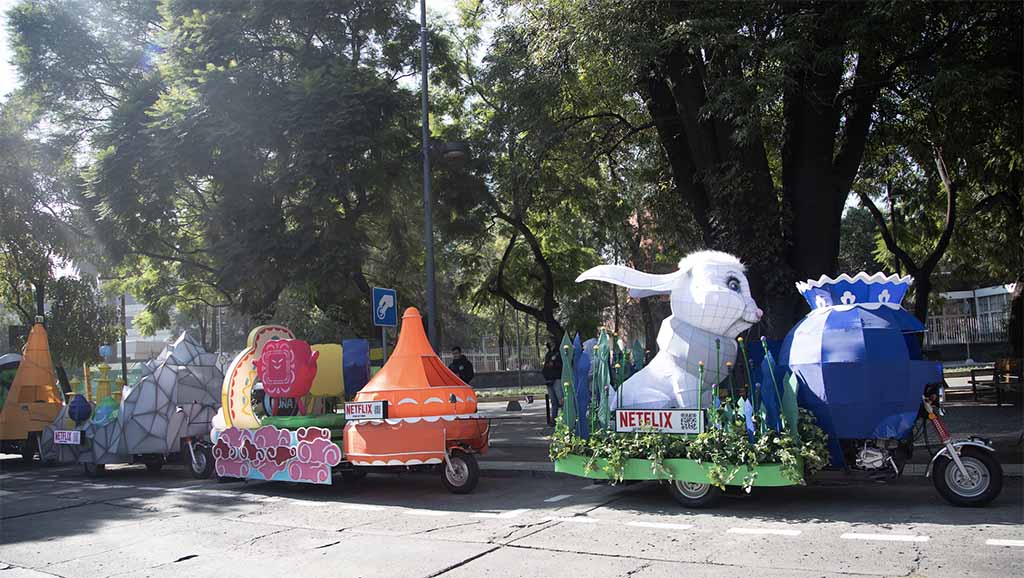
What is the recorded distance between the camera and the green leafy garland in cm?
771

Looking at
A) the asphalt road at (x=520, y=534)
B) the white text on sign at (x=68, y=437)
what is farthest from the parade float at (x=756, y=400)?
the white text on sign at (x=68, y=437)

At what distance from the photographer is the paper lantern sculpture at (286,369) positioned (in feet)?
35.6

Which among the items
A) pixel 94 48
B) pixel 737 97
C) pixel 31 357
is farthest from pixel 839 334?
pixel 94 48

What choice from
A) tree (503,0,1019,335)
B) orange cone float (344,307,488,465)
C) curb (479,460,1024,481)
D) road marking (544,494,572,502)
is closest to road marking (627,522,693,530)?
Answer: road marking (544,494,572,502)

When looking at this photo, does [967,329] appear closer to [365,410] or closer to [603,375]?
[603,375]

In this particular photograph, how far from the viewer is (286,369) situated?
35.7 feet

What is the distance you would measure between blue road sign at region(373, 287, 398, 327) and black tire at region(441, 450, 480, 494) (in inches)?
117

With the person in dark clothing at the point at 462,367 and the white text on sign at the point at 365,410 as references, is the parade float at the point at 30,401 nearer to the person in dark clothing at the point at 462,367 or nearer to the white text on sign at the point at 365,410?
the person in dark clothing at the point at 462,367

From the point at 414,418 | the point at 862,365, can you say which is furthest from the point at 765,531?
the point at 414,418

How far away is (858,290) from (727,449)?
7.36ft

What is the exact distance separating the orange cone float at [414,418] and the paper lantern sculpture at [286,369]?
1.20m

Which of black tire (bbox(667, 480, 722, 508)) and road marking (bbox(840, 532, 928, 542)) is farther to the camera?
black tire (bbox(667, 480, 722, 508))

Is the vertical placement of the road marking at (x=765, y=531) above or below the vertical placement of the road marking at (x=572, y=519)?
above

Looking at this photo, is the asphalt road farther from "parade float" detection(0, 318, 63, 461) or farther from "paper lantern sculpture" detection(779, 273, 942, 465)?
"parade float" detection(0, 318, 63, 461)
